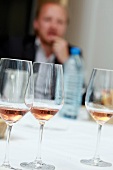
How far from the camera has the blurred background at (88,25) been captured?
4.03 meters

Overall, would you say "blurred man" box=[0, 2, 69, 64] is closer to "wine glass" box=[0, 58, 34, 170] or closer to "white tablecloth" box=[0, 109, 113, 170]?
"white tablecloth" box=[0, 109, 113, 170]

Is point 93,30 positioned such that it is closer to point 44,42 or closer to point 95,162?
point 44,42

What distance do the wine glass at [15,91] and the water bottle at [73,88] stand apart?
834 mm

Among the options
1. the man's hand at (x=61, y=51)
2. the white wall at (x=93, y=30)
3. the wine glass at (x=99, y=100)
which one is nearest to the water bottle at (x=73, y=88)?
the wine glass at (x=99, y=100)

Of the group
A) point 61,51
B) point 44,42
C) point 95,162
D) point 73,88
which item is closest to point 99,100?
point 95,162

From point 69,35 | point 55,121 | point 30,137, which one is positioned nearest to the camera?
point 30,137

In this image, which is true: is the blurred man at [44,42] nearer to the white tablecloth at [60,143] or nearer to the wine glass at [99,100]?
the white tablecloth at [60,143]

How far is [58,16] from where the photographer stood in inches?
124

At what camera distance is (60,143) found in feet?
3.54

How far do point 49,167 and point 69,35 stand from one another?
3.53 meters

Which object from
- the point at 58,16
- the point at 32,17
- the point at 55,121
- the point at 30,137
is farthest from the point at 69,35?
the point at 30,137

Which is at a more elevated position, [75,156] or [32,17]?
[32,17]

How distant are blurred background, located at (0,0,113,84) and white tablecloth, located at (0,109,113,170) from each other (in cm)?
259

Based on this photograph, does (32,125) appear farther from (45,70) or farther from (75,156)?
(45,70)
